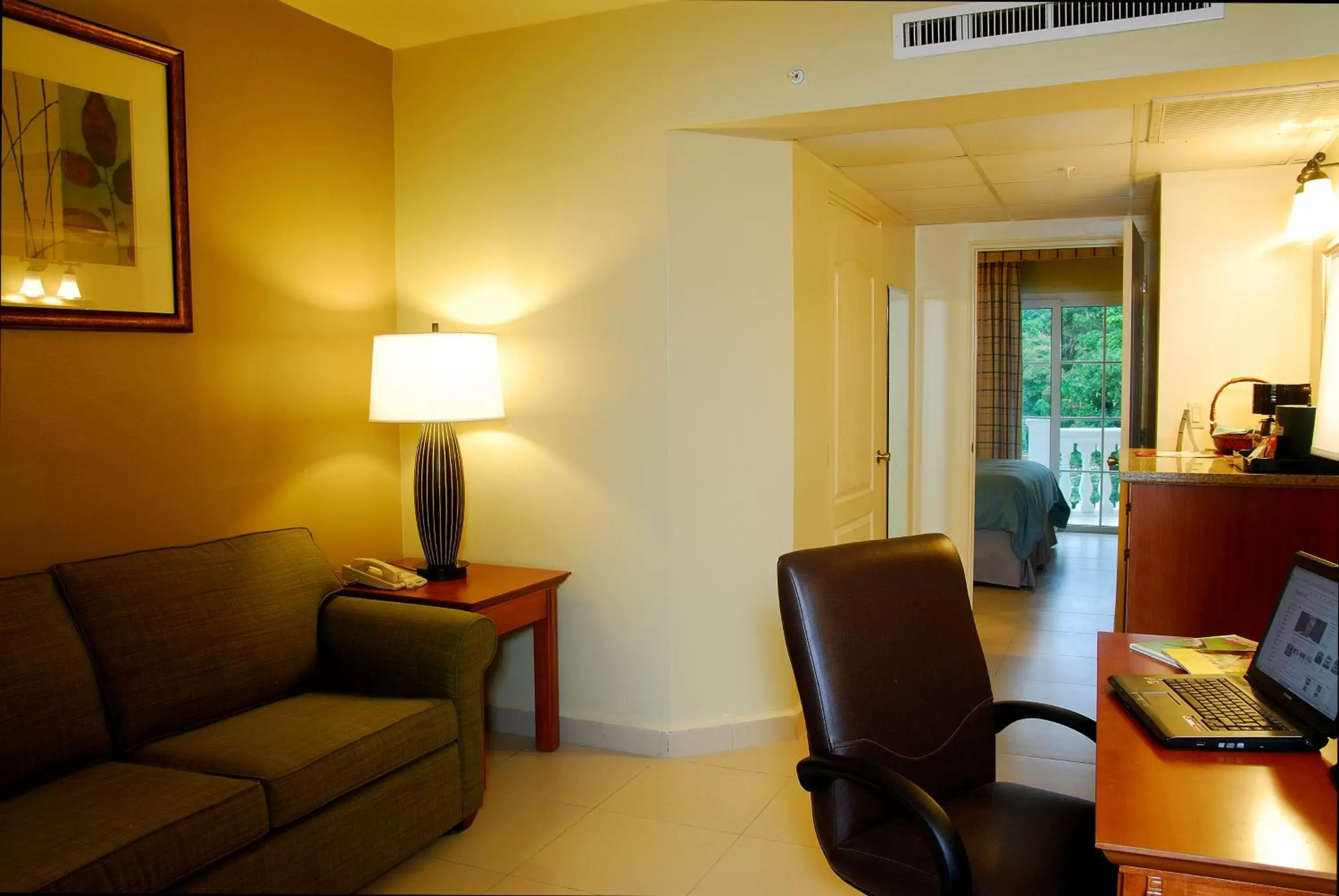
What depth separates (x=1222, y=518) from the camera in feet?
9.84

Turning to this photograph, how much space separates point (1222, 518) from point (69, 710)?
311 cm

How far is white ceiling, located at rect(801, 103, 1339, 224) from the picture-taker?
11.2 feet

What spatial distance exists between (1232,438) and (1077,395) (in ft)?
16.4

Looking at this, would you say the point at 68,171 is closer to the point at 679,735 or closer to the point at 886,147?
the point at 679,735

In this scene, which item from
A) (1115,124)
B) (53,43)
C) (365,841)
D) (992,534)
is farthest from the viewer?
(992,534)

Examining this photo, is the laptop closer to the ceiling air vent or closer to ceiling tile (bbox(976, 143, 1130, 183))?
the ceiling air vent

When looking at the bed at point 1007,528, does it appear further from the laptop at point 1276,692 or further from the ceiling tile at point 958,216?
the laptop at point 1276,692

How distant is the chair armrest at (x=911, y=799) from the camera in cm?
154

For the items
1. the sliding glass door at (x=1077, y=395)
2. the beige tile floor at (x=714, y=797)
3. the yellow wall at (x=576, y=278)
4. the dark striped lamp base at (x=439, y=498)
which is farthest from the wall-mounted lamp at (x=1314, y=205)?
the sliding glass door at (x=1077, y=395)

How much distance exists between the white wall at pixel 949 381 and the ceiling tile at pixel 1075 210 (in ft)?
0.48

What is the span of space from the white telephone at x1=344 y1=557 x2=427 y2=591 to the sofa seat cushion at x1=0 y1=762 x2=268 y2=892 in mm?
1001

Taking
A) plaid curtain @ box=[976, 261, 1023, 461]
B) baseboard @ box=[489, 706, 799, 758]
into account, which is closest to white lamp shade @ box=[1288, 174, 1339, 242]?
baseboard @ box=[489, 706, 799, 758]

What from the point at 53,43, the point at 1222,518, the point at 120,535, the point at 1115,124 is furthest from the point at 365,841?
the point at 1115,124

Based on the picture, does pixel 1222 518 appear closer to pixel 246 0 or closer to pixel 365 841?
pixel 365 841
